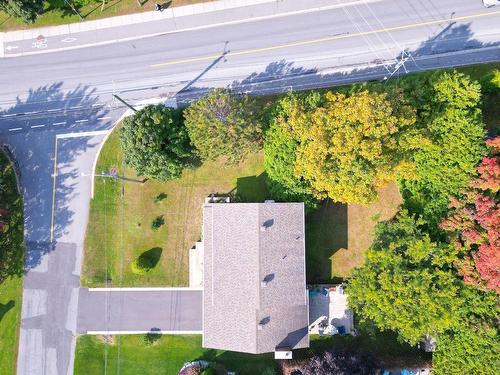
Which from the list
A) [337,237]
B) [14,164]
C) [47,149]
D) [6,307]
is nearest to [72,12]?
[47,149]

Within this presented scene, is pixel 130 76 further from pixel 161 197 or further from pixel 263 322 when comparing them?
pixel 263 322

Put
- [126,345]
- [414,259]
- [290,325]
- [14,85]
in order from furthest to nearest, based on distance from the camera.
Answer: [14,85]
[126,345]
[290,325]
[414,259]

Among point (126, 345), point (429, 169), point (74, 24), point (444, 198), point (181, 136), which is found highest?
point (74, 24)

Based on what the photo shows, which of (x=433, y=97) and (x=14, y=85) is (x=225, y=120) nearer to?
(x=433, y=97)

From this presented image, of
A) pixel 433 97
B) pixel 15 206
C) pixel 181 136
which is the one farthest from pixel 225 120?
pixel 15 206

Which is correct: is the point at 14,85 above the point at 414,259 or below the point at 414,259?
above

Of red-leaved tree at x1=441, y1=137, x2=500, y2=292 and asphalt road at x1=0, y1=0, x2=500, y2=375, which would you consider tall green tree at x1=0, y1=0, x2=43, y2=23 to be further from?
red-leaved tree at x1=441, y1=137, x2=500, y2=292

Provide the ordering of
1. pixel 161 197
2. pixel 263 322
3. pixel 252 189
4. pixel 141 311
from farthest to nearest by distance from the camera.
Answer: pixel 161 197 < pixel 141 311 < pixel 252 189 < pixel 263 322

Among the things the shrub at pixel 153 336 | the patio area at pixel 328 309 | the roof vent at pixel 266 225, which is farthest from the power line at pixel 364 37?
the shrub at pixel 153 336
